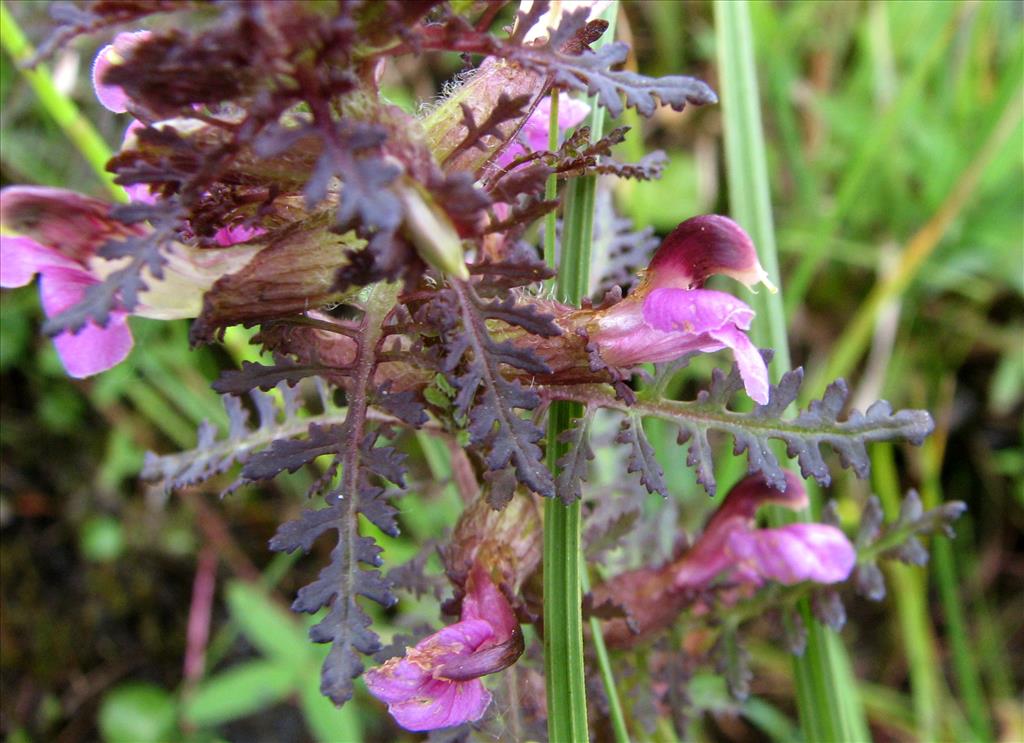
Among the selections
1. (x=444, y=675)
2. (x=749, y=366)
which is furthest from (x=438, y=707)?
(x=749, y=366)

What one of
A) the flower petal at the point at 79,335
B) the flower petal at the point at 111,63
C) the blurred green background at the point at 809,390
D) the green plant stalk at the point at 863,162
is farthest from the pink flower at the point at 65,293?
the green plant stalk at the point at 863,162

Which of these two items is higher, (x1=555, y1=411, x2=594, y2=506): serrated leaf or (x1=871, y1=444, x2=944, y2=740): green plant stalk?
(x1=555, y1=411, x2=594, y2=506): serrated leaf

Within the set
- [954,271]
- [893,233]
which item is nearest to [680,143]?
[893,233]

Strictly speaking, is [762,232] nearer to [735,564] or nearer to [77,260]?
[735,564]

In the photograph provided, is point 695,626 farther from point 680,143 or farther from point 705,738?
point 680,143

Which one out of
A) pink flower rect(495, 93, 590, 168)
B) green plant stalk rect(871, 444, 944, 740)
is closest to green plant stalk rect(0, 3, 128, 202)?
pink flower rect(495, 93, 590, 168)

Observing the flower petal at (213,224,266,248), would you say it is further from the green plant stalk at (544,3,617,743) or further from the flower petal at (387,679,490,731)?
the flower petal at (387,679,490,731)
